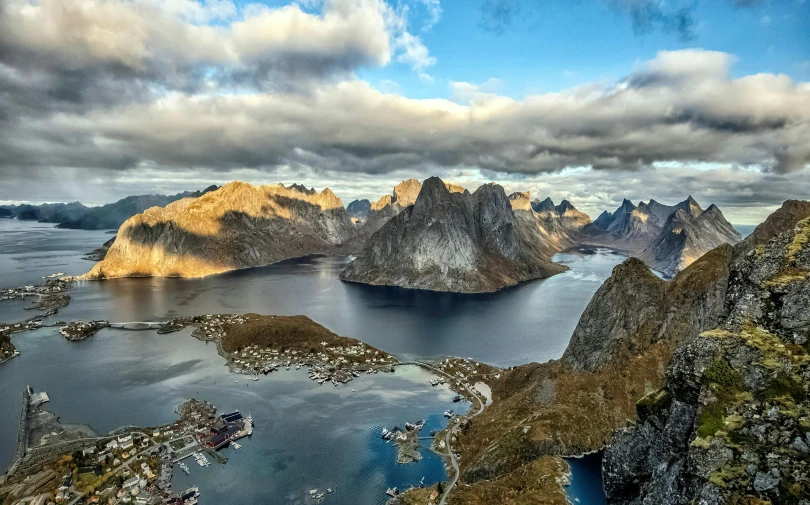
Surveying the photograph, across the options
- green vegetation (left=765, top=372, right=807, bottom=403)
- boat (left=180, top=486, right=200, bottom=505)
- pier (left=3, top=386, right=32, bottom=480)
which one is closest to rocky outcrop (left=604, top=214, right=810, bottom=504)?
green vegetation (left=765, top=372, right=807, bottom=403)

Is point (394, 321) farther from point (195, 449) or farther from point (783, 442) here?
point (783, 442)

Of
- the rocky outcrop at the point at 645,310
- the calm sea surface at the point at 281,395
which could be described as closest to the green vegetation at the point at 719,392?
the calm sea surface at the point at 281,395

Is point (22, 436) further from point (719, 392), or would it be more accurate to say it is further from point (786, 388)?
point (786, 388)

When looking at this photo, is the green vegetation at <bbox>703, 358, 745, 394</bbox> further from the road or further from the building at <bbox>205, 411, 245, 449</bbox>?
the building at <bbox>205, 411, 245, 449</bbox>

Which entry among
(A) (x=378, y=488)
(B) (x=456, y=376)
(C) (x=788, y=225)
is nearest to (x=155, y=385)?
(A) (x=378, y=488)

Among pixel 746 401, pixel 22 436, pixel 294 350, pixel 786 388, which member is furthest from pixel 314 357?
pixel 786 388
